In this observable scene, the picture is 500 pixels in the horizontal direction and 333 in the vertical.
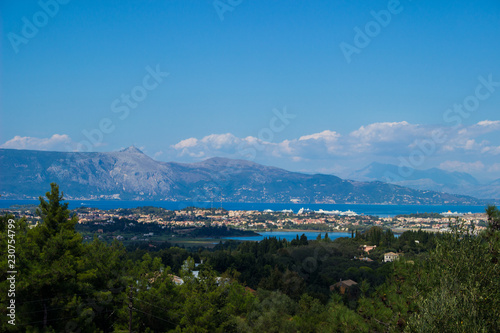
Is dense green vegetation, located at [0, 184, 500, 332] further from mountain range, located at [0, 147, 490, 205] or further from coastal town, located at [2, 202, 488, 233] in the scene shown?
mountain range, located at [0, 147, 490, 205]

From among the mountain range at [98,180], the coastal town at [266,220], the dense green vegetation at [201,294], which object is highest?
the mountain range at [98,180]

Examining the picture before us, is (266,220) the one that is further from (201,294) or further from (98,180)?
(201,294)

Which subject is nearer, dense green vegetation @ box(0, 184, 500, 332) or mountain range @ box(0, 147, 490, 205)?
dense green vegetation @ box(0, 184, 500, 332)

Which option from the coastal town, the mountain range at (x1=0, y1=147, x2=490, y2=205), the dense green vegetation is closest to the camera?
the dense green vegetation

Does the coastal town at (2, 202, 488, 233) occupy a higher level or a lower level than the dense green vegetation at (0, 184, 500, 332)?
lower

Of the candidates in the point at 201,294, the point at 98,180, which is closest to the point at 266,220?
the point at 98,180

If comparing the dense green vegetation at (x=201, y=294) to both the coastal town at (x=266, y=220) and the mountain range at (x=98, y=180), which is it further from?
the mountain range at (x=98, y=180)

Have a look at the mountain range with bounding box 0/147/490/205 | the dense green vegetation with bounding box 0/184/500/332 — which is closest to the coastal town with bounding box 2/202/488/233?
the mountain range with bounding box 0/147/490/205

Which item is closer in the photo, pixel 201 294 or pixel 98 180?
pixel 201 294

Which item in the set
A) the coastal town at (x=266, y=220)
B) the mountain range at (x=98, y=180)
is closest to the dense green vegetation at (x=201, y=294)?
the coastal town at (x=266, y=220)

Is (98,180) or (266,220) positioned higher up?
(98,180)

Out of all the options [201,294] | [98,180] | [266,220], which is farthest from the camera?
[98,180]

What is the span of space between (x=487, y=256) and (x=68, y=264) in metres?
10.6

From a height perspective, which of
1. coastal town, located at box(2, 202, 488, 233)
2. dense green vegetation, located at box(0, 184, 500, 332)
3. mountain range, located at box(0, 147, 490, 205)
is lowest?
coastal town, located at box(2, 202, 488, 233)
